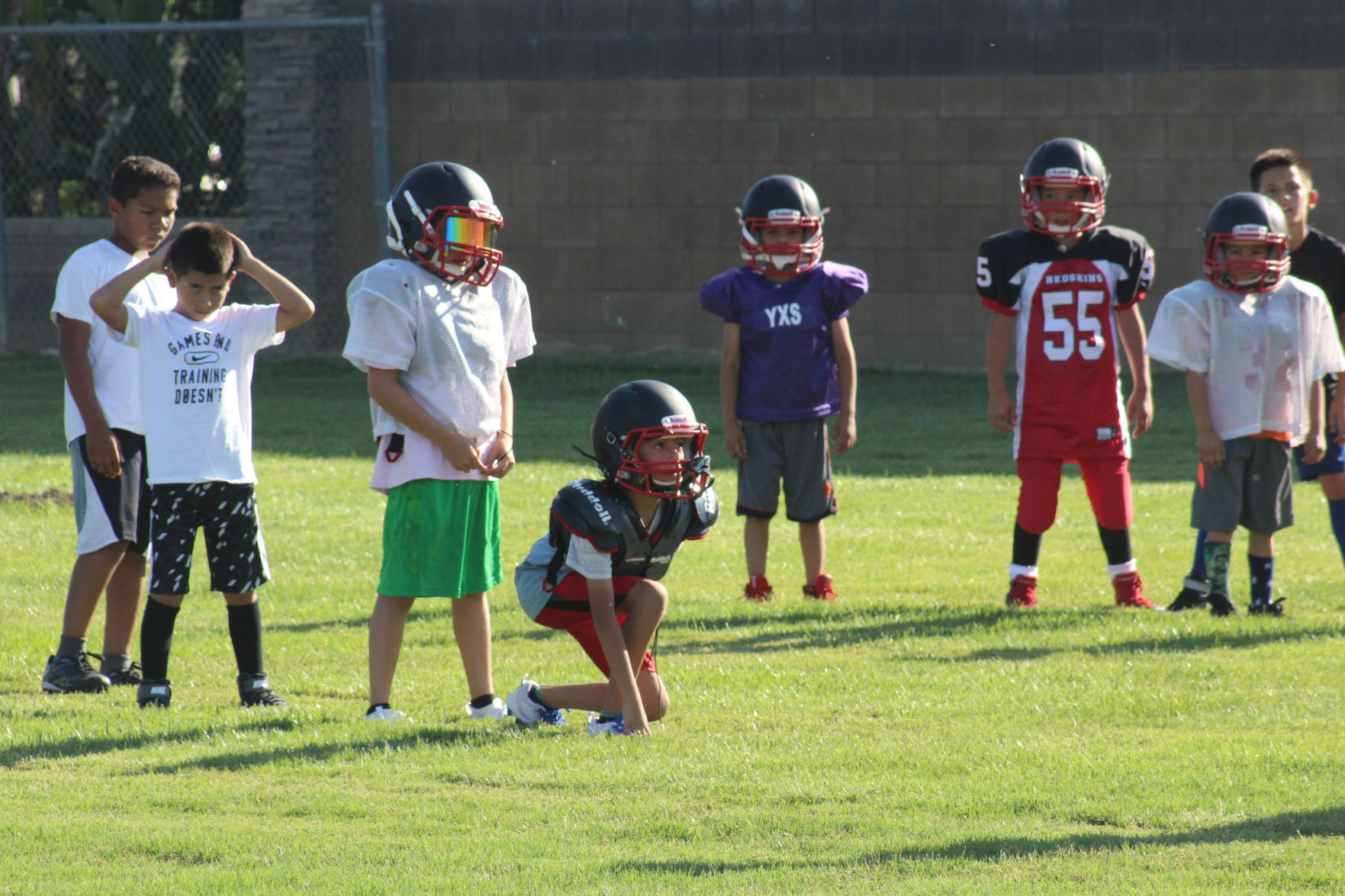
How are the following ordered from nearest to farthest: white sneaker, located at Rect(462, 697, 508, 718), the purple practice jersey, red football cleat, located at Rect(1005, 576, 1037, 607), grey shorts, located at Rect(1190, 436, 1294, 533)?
white sneaker, located at Rect(462, 697, 508, 718)
grey shorts, located at Rect(1190, 436, 1294, 533)
red football cleat, located at Rect(1005, 576, 1037, 607)
the purple practice jersey

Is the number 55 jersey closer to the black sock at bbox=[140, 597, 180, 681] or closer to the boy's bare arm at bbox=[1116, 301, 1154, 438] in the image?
the boy's bare arm at bbox=[1116, 301, 1154, 438]

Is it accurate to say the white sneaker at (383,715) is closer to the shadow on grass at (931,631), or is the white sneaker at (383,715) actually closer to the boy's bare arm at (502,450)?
the boy's bare arm at (502,450)

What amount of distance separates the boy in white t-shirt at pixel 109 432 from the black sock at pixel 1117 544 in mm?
4014

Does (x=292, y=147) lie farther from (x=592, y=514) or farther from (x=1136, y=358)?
(x=592, y=514)

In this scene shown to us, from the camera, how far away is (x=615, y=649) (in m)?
4.89

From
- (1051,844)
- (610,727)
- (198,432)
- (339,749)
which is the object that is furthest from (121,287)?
(1051,844)

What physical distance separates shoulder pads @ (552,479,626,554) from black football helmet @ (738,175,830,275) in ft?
8.88

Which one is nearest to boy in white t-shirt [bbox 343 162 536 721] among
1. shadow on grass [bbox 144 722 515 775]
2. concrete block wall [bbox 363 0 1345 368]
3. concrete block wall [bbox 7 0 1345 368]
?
shadow on grass [bbox 144 722 515 775]

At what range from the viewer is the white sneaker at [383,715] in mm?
5188

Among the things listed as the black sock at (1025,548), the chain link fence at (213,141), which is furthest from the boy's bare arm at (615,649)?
the chain link fence at (213,141)

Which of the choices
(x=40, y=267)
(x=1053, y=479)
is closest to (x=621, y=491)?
(x=1053, y=479)

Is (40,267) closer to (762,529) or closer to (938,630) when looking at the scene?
(762,529)

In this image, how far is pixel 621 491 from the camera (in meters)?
5.06

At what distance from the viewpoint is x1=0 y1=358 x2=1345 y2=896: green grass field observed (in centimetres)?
381
